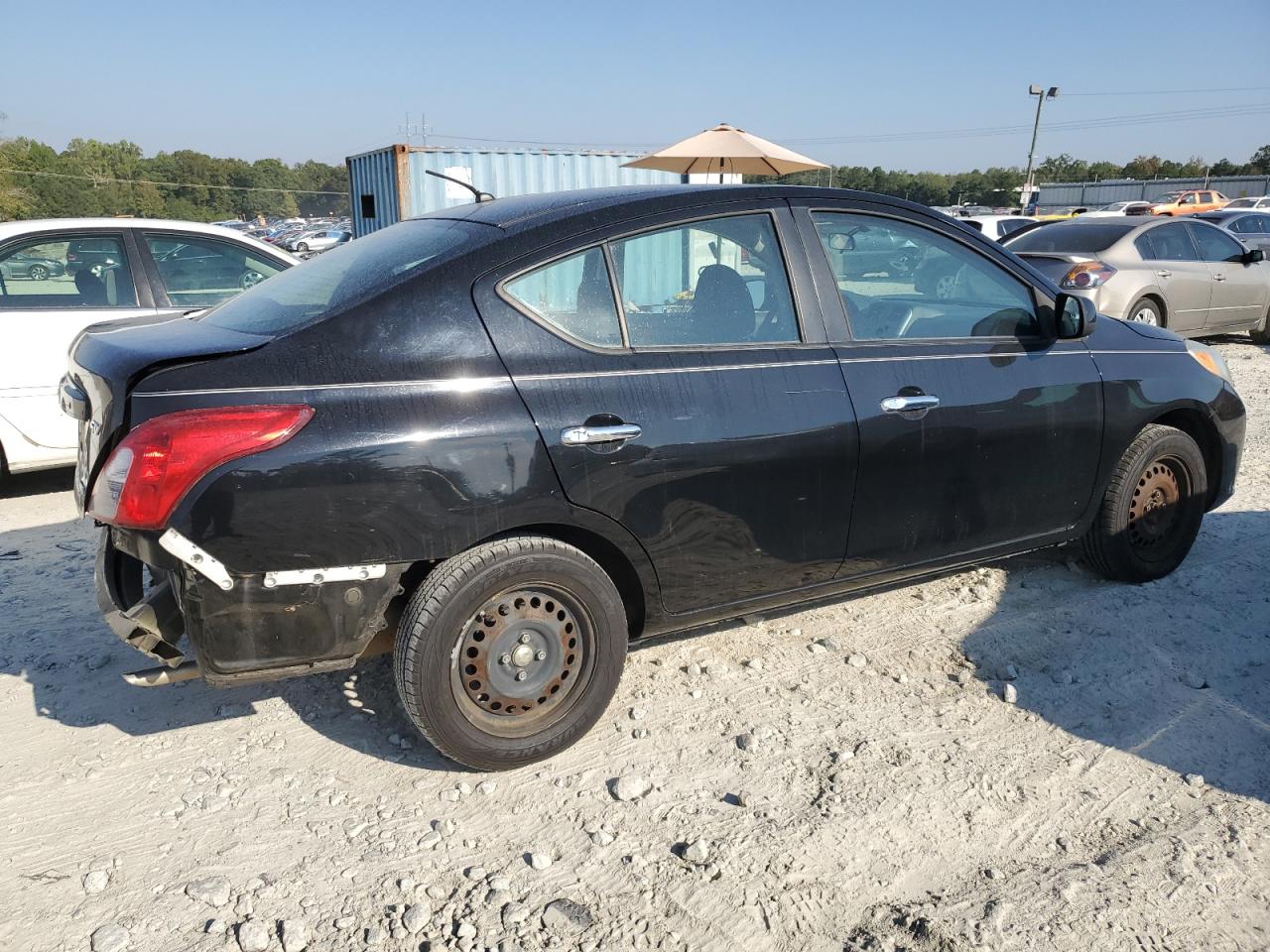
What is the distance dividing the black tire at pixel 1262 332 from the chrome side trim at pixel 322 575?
1254 cm

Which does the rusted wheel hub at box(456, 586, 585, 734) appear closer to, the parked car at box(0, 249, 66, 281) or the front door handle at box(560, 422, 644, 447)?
the front door handle at box(560, 422, 644, 447)

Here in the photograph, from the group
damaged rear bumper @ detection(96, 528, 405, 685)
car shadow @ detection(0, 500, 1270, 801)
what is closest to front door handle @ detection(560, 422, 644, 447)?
damaged rear bumper @ detection(96, 528, 405, 685)

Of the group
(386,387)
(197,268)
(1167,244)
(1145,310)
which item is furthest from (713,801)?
(1167,244)

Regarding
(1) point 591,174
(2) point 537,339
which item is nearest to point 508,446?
(2) point 537,339

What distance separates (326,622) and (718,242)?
1805 mm

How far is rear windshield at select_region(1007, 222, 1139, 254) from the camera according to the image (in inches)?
412

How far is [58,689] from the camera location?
3508 millimetres

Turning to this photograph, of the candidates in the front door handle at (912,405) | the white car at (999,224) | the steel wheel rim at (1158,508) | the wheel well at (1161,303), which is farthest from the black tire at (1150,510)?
the white car at (999,224)

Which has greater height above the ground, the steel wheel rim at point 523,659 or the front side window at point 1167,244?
the front side window at point 1167,244

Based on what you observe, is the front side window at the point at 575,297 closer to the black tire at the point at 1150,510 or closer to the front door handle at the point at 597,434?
the front door handle at the point at 597,434

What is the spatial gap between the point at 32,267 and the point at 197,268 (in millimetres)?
885

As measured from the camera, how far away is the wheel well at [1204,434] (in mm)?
4367

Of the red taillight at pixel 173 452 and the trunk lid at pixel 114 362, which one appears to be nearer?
the red taillight at pixel 173 452

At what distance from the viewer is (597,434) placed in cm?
290
